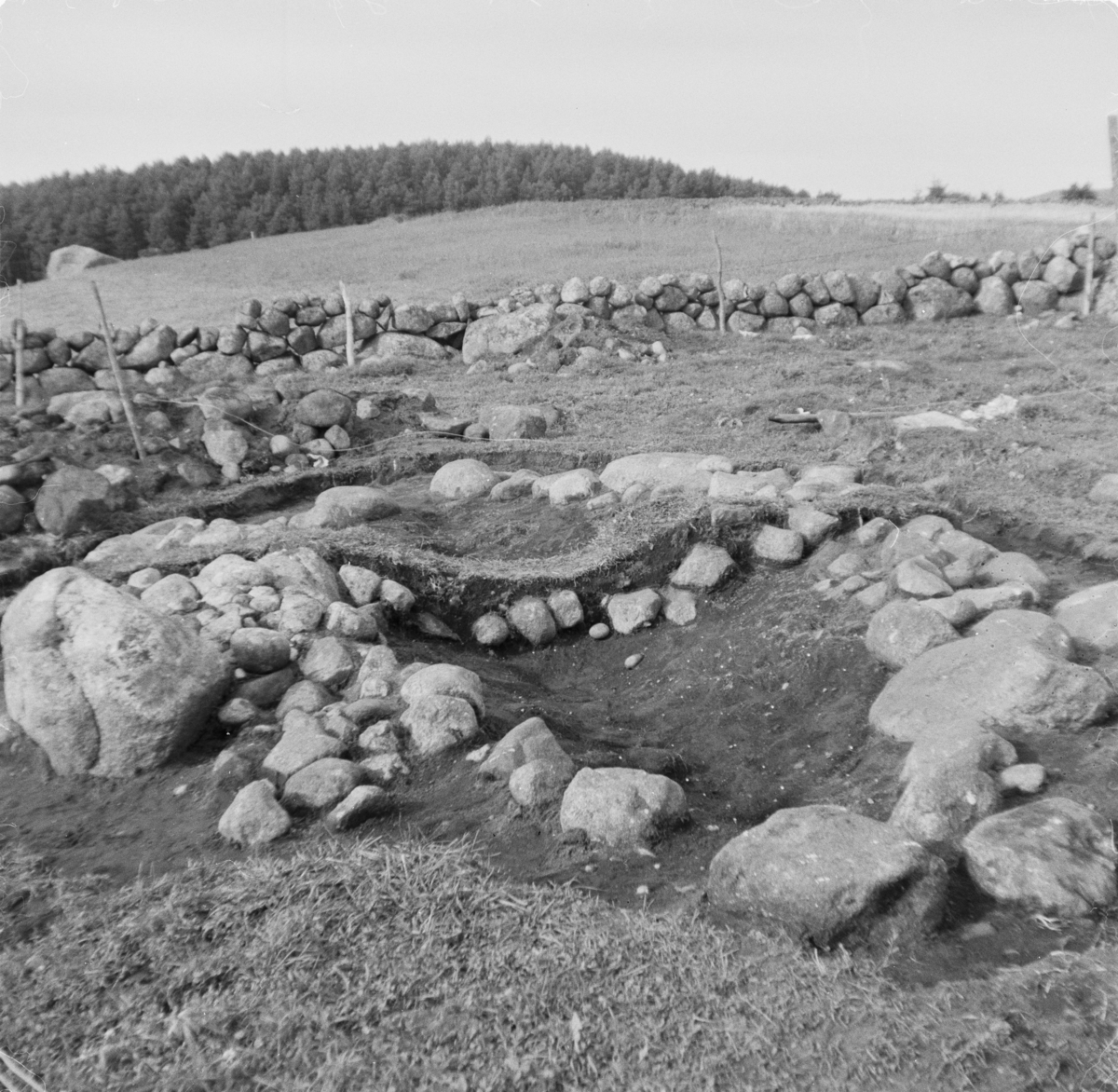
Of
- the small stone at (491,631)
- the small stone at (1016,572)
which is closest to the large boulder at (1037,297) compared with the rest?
the small stone at (1016,572)

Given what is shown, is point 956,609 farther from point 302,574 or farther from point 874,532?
point 302,574

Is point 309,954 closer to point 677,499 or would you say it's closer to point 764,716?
point 764,716

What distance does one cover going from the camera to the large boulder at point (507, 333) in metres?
16.2

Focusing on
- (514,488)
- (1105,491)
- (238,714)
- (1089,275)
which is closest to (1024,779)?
(238,714)

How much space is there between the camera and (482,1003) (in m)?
2.84

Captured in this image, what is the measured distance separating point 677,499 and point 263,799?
14.0 feet

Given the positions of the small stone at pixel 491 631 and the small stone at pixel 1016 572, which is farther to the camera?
the small stone at pixel 491 631

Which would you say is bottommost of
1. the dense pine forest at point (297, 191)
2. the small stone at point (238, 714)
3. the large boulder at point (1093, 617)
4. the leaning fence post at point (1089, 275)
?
the small stone at point (238, 714)

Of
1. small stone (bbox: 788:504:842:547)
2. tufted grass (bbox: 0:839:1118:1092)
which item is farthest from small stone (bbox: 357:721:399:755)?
small stone (bbox: 788:504:842:547)

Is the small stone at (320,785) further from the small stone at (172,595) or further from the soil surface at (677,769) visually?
the small stone at (172,595)

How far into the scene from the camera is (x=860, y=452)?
8609 mm

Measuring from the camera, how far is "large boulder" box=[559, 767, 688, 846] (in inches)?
147

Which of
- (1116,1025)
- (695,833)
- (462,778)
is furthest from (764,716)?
(1116,1025)

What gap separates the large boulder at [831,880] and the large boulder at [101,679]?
9.58ft
